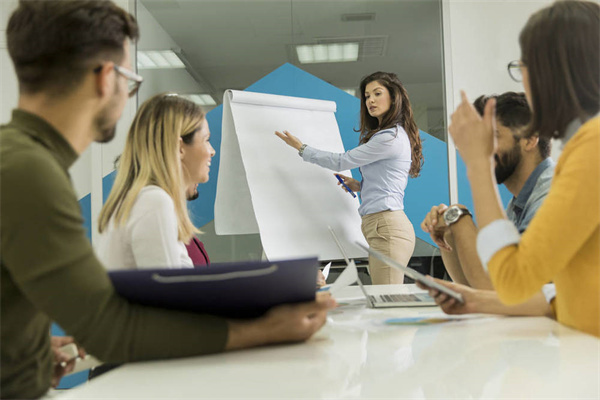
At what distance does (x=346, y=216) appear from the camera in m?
3.46

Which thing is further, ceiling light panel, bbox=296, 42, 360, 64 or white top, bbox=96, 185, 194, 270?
ceiling light panel, bbox=296, 42, 360, 64

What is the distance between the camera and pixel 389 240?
10.2ft

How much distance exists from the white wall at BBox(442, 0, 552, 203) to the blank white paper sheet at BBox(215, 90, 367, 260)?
4.09 ft

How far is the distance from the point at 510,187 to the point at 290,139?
5.89ft

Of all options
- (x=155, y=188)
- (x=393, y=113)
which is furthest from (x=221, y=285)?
(x=393, y=113)

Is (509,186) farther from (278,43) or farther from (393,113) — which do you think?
(278,43)

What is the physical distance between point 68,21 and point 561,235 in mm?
871

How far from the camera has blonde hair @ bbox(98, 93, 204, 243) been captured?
1.51m

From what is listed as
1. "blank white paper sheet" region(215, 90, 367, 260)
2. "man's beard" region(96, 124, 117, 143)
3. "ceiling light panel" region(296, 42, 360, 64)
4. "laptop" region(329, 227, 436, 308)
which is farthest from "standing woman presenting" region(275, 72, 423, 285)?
"man's beard" region(96, 124, 117, 143)

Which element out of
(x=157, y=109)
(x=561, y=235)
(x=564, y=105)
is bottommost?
(x=561, y=235)

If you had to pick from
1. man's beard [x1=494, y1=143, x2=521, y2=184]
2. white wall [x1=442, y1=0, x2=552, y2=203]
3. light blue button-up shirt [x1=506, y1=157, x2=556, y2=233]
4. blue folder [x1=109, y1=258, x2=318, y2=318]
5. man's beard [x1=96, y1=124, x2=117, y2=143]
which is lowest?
blue folder [x1=109, y1=258, x2=318, y2=318]

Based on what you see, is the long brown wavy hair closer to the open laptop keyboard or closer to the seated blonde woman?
the seated blonde woman

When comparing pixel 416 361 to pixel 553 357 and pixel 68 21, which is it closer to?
pixel 553 357

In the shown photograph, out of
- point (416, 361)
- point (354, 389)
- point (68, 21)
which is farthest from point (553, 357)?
point (68, 21)
